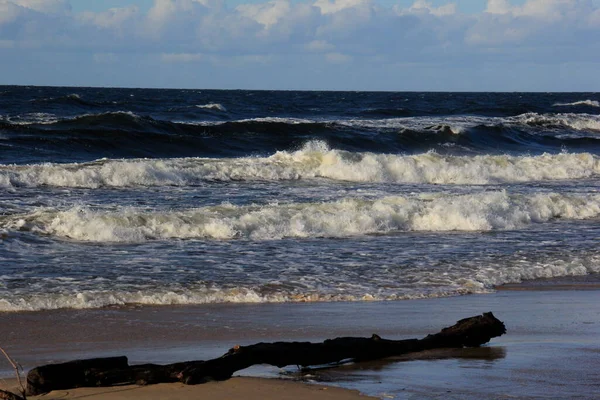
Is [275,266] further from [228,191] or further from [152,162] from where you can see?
[152,162]

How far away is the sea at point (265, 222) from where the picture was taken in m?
8.30

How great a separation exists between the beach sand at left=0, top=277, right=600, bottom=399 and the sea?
1.46 feet

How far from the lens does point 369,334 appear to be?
20.8 feet

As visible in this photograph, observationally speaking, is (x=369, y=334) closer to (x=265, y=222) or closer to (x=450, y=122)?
(x=265, y=222)

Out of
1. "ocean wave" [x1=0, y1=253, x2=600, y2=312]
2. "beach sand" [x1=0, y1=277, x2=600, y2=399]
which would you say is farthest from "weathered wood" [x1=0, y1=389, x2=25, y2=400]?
"ocean wave" [x1=0, y1=253, x2=600, y2=312]

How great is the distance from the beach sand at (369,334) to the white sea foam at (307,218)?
394 centimetres

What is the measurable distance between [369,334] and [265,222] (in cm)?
571

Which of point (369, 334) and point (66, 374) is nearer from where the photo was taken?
point (66, 374)

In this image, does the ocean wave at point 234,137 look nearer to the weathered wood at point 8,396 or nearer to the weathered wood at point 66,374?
the weathered wood at point 66,374

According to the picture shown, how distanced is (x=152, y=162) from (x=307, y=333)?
12116mm

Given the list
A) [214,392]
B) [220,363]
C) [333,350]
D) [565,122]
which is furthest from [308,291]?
[565,122]

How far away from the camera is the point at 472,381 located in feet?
15.8

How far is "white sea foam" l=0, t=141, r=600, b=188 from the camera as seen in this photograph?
1673 cm

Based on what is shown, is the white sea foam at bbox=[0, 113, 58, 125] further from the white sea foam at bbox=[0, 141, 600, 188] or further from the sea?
the white sea foam at bbox=[0, 141, 600, 188]
